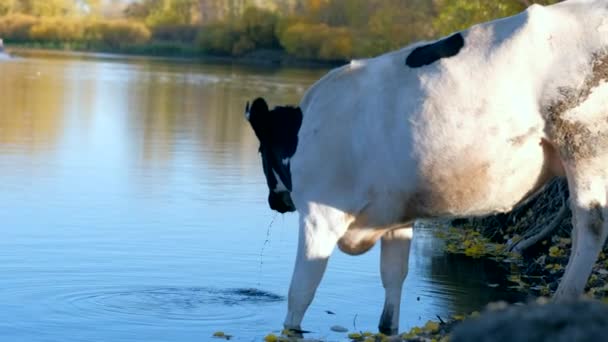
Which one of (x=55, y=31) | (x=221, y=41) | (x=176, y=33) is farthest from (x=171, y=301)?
(x=176, y=33)

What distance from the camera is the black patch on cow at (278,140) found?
8086 mm

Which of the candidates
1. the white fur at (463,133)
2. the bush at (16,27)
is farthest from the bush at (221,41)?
the white fur at (463,133)

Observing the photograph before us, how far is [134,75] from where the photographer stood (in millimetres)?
48938

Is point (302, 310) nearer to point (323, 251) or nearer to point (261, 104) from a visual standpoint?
point (323, 251)

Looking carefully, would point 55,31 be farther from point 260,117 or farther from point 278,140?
point 278,140

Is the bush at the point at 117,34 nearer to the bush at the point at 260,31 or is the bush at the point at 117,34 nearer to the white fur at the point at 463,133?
the bush at the point at 260,31

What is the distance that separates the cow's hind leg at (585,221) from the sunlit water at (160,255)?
1697 millimetres

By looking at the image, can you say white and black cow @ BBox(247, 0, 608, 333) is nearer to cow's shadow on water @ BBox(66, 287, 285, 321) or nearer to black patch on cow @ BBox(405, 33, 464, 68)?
black patch on cow @ BBox(405, 33, 464, 68)

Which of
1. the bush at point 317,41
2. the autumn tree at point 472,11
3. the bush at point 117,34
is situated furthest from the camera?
the bush at point 117,34

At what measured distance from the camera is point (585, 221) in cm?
758

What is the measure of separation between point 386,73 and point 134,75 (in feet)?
138

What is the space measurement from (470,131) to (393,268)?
1.63 metres

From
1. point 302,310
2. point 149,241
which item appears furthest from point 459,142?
point 149,241

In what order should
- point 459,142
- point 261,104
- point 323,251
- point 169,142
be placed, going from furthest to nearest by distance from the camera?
point 169,142, point 261,104, point 323,251, point 459,142
